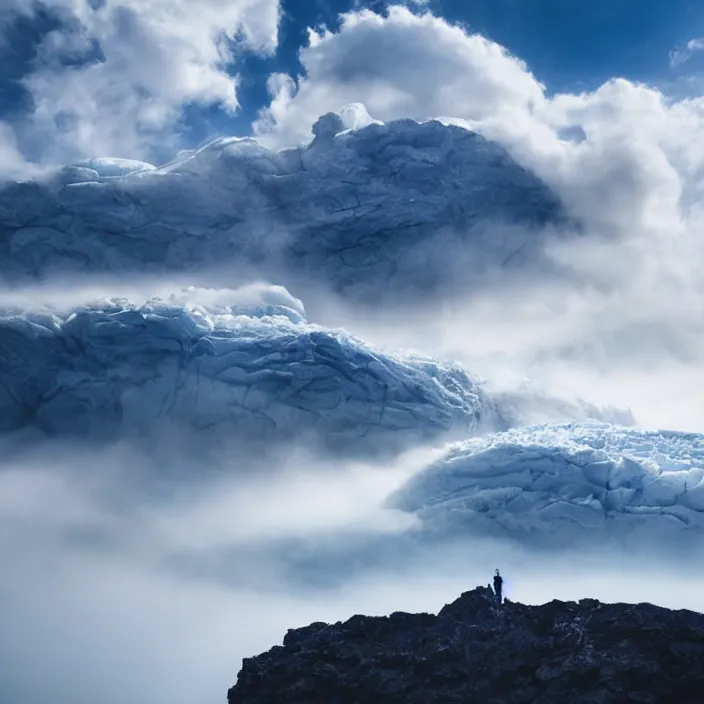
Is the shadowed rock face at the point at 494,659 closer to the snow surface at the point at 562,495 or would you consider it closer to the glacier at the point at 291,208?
the snow surface at the point at 562,495

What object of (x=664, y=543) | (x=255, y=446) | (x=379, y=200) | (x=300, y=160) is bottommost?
(x=664, y=543)

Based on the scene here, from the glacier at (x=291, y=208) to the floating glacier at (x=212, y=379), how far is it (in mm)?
10557

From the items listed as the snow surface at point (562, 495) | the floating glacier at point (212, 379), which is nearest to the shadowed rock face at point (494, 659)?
the snow surface at point (562, 495)

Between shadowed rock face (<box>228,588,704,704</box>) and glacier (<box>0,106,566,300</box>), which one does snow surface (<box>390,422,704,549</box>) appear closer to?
shadowed rock face (<box>228,588,704,704</box>)

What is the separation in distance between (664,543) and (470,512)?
9980 mm

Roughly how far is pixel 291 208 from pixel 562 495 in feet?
123

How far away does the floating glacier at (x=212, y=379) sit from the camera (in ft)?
172

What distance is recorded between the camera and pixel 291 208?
6869cm

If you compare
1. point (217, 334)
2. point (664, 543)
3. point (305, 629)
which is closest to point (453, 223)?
point (217, 334)

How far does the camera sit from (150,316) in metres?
53.3

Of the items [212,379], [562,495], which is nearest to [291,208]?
[212,379]

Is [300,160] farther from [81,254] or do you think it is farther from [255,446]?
[255,446]

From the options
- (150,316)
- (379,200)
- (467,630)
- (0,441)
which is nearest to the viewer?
(467,630)

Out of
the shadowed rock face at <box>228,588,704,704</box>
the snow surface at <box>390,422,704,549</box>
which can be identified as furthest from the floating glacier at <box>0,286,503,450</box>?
the shadowed rock face at <box>228,588,704,704</box>
